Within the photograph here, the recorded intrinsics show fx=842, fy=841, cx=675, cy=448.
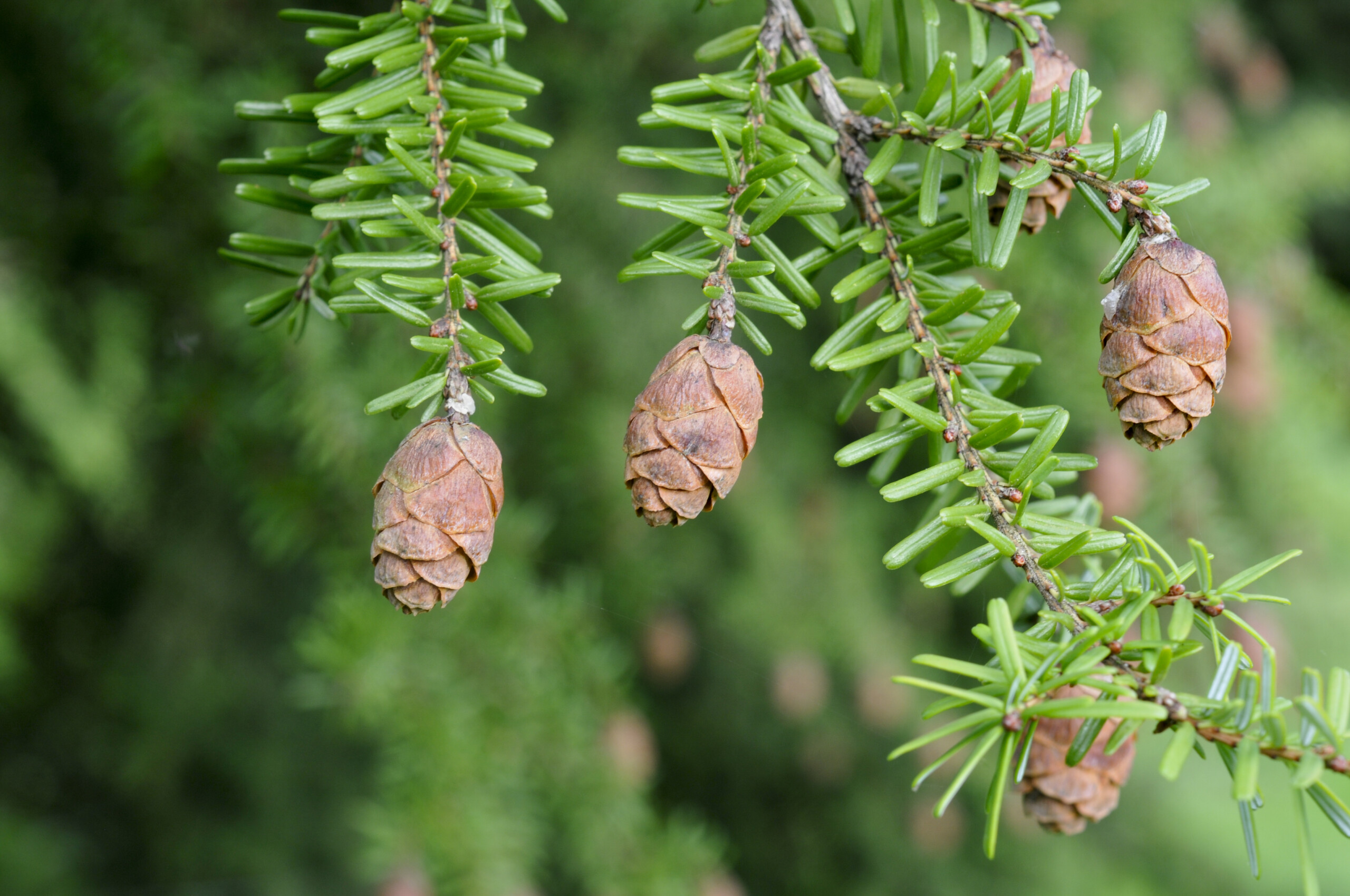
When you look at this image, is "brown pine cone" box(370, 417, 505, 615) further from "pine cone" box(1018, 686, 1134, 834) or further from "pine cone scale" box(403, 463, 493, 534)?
"pine cone" box(1018, 686, 1134, 834)

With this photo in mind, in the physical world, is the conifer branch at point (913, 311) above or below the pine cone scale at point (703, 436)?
above

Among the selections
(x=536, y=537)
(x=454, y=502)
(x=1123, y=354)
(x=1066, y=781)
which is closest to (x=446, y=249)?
(x=454, y=502)

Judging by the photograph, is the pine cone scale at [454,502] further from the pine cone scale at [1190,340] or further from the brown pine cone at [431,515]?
the pine cone scale at [1190,340]

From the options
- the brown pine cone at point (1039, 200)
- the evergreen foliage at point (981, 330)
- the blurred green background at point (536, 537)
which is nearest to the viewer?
the evergreen foliage at point (981, 330)

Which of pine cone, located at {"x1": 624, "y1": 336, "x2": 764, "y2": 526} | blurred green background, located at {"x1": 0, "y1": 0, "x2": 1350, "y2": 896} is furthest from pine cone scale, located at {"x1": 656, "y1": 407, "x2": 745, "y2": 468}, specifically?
blurred green background, located at {"x1": 0, "y1": 0, "x2": 1350, "y2": 896}

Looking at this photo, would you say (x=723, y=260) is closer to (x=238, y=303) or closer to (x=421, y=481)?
(x=421, y=481)

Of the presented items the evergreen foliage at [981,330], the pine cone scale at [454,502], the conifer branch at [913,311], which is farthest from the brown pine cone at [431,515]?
the conifer branch at [913,311]
